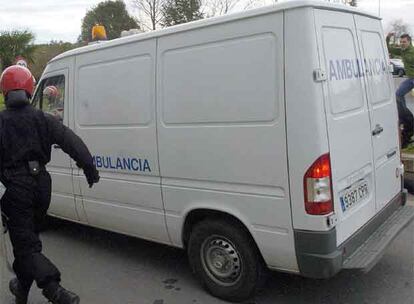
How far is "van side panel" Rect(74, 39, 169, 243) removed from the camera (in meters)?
4.30

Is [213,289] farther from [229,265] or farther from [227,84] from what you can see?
[227,84]

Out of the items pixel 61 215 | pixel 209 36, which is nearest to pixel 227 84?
pixel 209 36

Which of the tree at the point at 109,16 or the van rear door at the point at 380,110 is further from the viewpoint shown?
the tree at the point at 109,16

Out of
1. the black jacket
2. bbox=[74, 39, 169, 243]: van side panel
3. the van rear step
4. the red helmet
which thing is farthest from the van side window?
the van rear step

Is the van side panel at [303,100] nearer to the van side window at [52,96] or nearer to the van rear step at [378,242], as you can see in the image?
the van rear step at [378,242]

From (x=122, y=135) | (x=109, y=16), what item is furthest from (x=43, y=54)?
(x=122, y=135)

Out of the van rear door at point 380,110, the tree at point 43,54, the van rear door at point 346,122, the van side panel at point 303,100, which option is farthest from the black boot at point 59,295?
the tree at point 43,54

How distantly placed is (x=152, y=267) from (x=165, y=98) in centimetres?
170

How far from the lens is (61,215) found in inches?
219

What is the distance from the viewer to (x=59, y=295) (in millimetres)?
3631

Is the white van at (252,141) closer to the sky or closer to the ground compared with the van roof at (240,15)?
closer to the ground

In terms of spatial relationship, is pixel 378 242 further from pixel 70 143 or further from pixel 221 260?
pixel 70 143

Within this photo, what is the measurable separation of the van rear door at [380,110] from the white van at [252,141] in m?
0.02

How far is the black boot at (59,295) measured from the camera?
3.62m
